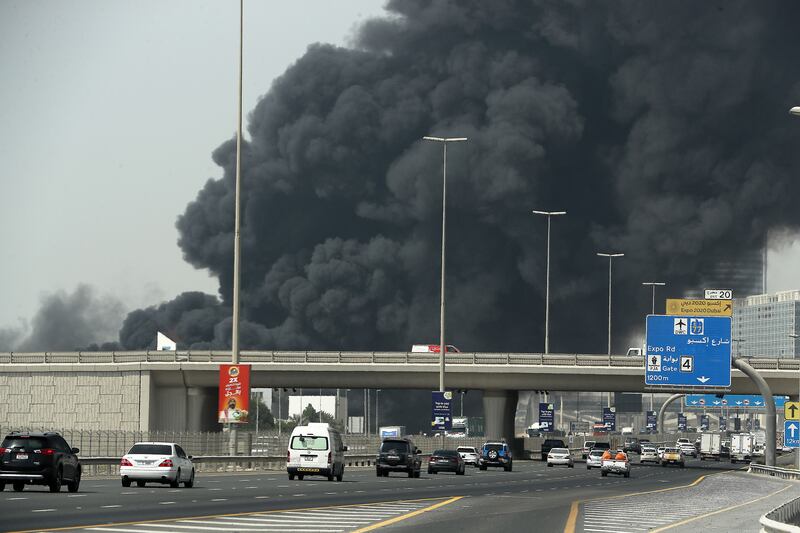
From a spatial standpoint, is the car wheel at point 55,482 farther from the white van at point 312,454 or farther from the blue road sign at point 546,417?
the blue road sign at point 546,417

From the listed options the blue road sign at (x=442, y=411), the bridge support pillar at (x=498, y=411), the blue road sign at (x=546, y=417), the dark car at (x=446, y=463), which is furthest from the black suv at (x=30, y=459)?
the blue road sign at (x=546, y=417)

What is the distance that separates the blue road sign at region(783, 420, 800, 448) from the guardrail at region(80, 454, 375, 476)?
26.3 m

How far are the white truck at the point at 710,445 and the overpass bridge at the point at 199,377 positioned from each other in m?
49.9

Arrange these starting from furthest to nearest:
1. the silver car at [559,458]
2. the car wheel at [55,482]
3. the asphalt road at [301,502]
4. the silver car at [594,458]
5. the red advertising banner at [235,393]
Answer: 1. the silver car at [559,458]
2. the silver car at [594,458]
3. the red advertising banner at [235,393]
4. the car wheel at [55,482]
5. the asphalt road at [301,502]

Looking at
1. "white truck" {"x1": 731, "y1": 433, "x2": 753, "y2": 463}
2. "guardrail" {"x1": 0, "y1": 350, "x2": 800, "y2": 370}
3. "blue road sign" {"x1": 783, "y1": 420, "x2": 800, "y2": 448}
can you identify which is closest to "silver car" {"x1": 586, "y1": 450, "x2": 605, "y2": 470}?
"guardrail" {"x1": 0, "y1": 350, "x2": 800, "y2": 370}

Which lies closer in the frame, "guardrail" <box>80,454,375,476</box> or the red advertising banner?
"guardrail" <box>80,454,375,476</box>

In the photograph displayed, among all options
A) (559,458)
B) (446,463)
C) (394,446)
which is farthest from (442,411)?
(559,458)

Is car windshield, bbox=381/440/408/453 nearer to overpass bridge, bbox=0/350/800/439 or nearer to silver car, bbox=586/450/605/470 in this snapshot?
silver car, bbox=586/450/605/470

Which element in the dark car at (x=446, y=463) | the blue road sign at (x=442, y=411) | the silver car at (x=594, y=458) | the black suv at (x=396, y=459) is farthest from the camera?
the silver car at (x=594, y=458)

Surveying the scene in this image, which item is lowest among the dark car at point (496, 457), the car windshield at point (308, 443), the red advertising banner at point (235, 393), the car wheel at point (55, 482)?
the dark car at point (496, 457)

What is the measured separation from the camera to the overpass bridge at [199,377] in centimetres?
10450

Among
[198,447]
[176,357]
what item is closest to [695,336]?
[198,447]

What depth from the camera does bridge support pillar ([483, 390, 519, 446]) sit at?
111312 mm

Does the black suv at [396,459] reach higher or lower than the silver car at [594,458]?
higher
